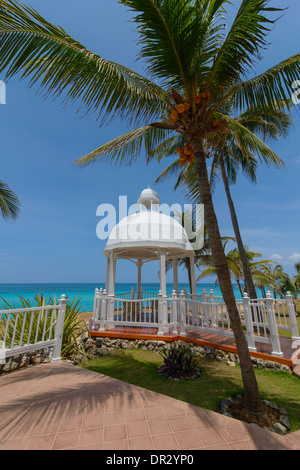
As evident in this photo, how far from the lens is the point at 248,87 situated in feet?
15.4

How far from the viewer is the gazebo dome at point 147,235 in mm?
9570

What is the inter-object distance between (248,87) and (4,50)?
4708mm

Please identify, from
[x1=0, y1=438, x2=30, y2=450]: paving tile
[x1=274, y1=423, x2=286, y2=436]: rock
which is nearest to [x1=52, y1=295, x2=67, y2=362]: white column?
[x1=0, y1=438, x2=30, y2=450]: paving tile

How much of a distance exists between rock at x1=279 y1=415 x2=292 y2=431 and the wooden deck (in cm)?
251

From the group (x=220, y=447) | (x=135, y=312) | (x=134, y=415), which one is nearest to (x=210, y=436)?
(x=220, y=447)

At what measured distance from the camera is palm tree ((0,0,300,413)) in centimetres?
352

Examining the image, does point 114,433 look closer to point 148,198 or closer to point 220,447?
point 220,447

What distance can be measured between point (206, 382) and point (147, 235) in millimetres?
5913

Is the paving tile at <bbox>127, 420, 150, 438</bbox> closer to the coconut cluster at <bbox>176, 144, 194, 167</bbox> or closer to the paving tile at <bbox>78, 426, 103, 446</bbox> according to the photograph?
the paving tile at <bbox>78, 426, 103, 446</bbox>

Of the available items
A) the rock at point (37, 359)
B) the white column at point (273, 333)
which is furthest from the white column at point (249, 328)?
the rock at point (37, 359)

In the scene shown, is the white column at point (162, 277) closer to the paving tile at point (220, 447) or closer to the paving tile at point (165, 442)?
the paving tile at point (165, 442)

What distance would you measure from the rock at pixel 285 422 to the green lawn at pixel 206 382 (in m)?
0.07

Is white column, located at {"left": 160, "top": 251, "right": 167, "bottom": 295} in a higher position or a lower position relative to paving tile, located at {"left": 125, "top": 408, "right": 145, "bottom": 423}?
higher

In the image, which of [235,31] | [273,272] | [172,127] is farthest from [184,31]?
[273,272]
